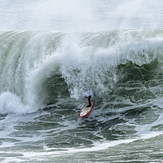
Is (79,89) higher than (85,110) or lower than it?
higher

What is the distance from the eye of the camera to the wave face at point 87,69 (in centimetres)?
1246

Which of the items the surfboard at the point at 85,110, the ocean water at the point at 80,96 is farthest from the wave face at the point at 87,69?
the surfboard at the point at 85,110

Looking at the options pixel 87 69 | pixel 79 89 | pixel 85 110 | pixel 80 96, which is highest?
pixel 87 69

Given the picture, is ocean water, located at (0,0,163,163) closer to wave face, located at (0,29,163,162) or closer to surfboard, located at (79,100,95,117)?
wave face, located at (0,29,163,162)

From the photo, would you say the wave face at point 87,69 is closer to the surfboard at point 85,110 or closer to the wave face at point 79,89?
the wave face at point 79,89

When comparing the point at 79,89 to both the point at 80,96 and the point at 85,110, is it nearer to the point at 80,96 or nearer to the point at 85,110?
the point at 80,96

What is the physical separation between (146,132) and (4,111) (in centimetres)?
701

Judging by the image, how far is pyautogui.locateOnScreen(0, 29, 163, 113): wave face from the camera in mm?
12461

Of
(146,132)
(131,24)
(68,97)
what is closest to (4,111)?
(68,97)

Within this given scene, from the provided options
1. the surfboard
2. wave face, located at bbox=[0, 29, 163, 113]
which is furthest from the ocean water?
the surfboard

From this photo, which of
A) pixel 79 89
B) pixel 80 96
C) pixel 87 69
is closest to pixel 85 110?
pixel 80 96

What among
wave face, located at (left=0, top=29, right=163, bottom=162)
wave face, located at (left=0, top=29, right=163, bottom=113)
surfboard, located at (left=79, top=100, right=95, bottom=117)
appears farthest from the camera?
wave face, located at (left=0, top=29, right=163, bottom=113)

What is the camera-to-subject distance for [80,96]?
1245cm

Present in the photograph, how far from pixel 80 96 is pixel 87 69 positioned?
4.49 feet
